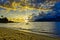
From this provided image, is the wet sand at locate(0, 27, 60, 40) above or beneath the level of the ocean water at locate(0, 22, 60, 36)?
beneath

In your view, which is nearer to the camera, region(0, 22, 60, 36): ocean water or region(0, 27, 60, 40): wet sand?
region(0, 27, 60, 40): wet sand

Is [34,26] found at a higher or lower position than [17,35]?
higher

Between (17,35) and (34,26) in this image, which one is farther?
(34,26)

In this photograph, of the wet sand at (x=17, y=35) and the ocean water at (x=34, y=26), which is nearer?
the wet sand at (x=17, y=35)

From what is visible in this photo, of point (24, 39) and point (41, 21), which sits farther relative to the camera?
point (41, 21)

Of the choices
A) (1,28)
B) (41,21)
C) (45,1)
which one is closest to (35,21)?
(41,21)

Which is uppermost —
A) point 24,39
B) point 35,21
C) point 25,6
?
point 25,6

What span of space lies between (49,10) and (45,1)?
419 mm

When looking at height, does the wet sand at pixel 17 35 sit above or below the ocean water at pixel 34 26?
below

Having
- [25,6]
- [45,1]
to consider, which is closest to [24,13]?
[25,6]

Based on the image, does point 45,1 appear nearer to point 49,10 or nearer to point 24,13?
point 49,10

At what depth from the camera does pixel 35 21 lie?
920 cm

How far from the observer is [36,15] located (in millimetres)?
9125

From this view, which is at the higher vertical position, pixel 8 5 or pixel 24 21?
pixel 8 5
